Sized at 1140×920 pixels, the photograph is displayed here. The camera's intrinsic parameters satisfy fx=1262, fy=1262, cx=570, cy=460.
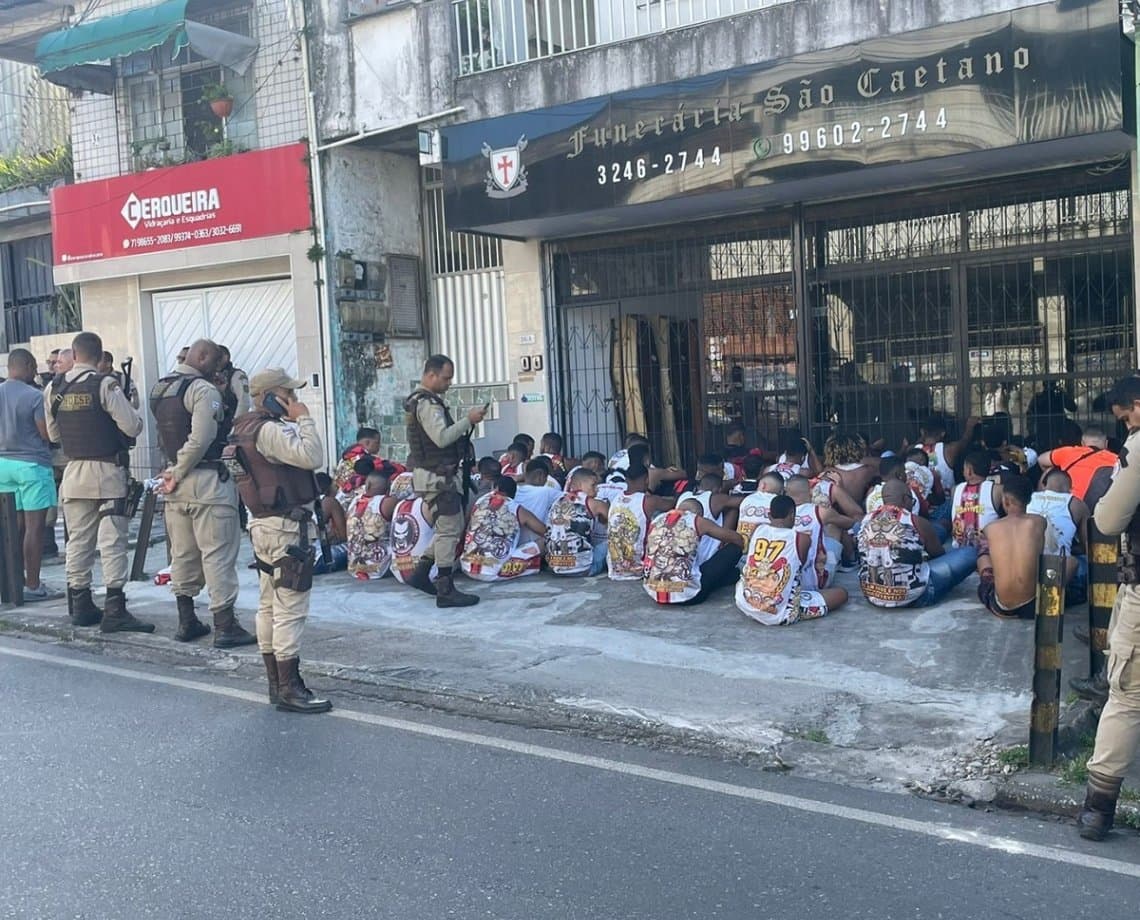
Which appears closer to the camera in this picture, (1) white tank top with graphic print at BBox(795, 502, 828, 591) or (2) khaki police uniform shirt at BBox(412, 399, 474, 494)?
(1) white tank top with graphic print at BBox(795, 502, 828, 591)

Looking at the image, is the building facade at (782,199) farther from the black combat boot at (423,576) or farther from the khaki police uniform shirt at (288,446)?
the khaki police uniform shirt at (288,446)

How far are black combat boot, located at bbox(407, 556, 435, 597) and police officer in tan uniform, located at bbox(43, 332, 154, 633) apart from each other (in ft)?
6.41

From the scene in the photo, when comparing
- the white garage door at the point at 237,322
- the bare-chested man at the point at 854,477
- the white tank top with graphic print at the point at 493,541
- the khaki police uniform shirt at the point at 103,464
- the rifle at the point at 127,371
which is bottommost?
the white tank top with graphic print at the point at 493,541

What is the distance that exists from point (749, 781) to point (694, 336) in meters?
7.85

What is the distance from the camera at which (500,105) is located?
12469 millimetres

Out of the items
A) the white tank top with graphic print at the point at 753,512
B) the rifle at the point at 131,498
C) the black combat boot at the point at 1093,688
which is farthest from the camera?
the rifle at the point at 131,498

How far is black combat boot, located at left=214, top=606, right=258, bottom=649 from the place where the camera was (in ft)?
27.0

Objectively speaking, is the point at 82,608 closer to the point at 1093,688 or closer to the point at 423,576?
the point at 423,576

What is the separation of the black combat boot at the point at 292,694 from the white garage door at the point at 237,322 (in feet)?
26.9

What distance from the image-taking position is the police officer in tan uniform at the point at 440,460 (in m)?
9.09

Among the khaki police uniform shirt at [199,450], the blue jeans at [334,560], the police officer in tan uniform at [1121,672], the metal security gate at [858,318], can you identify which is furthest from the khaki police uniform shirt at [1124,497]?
the blue jeans at [334,560]

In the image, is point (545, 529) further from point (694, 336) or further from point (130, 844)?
point (130, 844)

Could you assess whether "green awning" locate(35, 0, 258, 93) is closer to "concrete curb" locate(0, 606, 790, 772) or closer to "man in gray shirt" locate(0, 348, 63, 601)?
"man in gray shirt" locate(0, 348, 63, 601)

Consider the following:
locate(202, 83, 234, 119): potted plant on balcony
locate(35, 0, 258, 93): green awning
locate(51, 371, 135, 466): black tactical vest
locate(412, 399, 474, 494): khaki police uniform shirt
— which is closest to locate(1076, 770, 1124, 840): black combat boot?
locate(412, 399, 474, 494): khaki police uniform shirt
